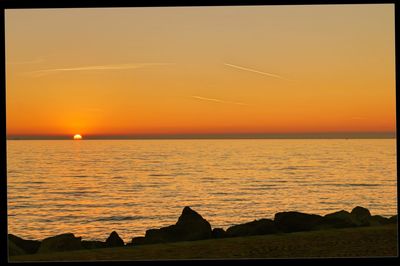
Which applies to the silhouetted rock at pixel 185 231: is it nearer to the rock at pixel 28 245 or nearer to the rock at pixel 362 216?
the rock at pixel 28 245

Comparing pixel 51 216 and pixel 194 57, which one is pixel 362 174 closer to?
pixel 51 216

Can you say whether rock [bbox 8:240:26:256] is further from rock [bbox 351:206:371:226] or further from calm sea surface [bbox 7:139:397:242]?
calm sea surface [bbox 7:139:397:242]

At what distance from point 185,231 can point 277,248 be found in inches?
168

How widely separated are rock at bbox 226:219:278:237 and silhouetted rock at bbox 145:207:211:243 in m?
0.45

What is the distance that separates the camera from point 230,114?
38156 millimetres

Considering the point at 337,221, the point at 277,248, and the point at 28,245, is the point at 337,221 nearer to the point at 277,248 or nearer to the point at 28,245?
the point at 277,248

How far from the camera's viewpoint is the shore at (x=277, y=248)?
5.54 metres

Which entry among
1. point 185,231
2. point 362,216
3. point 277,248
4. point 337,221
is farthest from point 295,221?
point 277,248

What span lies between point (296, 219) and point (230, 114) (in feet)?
91.9

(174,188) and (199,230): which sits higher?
(199,230)

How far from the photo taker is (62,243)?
31.6 feet

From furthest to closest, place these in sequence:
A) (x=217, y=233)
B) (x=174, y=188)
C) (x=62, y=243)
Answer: (x=174, y=188), (x=217, y=233), (x=62, y=243)

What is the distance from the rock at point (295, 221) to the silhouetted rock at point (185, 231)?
1223 millimetres

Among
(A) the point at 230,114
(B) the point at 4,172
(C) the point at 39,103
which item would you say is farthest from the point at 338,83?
(B) the point at 4,172
